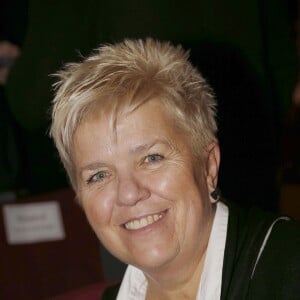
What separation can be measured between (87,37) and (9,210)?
23.6 inches

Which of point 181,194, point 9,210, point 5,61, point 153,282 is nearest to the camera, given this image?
point 181,194

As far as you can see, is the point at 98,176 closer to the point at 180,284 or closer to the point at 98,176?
the point at 98,176

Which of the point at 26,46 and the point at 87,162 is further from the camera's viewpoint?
the point at 26,46

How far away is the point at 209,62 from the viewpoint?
7.09ft

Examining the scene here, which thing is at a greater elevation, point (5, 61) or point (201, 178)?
point (5, 61)

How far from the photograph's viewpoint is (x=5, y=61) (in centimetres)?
216

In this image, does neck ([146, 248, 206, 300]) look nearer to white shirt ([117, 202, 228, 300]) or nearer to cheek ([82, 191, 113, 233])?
white shirt ([117, 202, 228, 300])

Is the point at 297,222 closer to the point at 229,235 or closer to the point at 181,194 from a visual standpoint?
the point at 229,235

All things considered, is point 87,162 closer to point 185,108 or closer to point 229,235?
point 185,108

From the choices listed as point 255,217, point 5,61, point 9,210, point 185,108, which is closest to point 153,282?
point 255,217

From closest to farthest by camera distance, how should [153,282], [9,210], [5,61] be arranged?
[153,282]
[9,210]
[5,61]

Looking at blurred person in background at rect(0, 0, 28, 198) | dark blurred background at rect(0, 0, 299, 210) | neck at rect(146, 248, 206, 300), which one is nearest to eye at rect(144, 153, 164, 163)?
neck at rect(146, 248, 206, 300)

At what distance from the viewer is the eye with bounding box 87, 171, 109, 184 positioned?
4.27 ft

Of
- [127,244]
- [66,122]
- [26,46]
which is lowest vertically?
[127,244]
